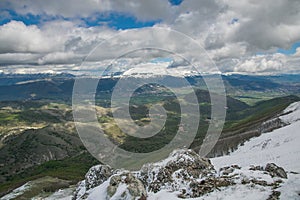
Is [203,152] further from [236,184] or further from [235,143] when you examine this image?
[236,184]

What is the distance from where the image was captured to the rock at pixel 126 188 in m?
23.7

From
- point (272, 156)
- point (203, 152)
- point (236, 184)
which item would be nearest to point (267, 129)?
point (203, 152)

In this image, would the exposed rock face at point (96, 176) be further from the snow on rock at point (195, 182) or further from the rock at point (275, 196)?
the rock at point (275, 196)

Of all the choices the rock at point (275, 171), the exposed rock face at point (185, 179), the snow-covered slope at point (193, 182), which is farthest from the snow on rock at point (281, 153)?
the exposed rock face at point (185, 179)

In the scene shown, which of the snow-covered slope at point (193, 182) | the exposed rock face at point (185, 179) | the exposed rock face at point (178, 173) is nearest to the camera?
the snow-covered slope at point (193, 182)

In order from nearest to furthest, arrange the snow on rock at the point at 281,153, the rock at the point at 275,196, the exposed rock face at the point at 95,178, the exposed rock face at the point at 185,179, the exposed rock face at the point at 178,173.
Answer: the rock at the point at 275,196 → the exposed rock face at the point at 185,179 → the exposed rock face at the point at 178,173 → the exposed rock face at the point at 95,178 → the snow on rock at the point at 281,153

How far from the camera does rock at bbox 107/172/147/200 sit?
23.7 meters

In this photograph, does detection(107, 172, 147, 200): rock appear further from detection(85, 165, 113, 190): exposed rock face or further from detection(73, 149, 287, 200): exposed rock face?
detection(85, 165, 113, 190): exposed rock face

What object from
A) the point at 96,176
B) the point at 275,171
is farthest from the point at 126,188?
the point at 275,171

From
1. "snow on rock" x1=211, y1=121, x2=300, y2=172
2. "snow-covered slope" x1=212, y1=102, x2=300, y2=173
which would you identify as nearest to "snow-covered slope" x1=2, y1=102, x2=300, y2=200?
"snow on rock" x1=211, y1=121, x2=300, y2=172

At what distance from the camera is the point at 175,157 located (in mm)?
30500

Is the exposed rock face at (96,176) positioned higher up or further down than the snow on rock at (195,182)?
further down

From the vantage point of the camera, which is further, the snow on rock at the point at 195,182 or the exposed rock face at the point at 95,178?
the exposed rock face at the point at 95,178

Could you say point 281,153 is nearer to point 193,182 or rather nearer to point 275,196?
point 193,182
